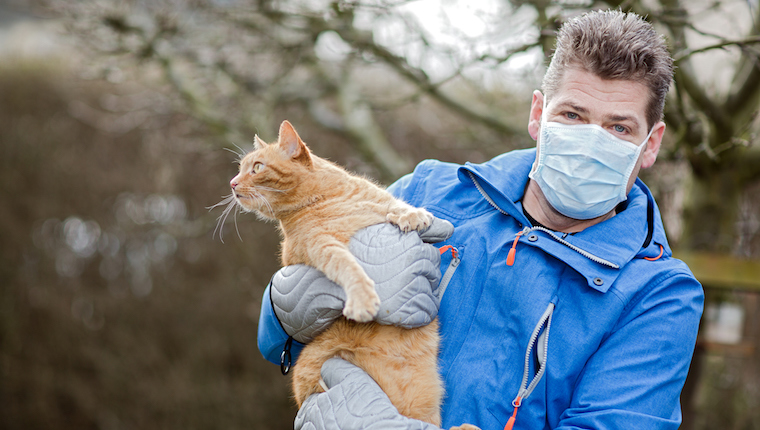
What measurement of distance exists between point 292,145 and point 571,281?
4.44 ft

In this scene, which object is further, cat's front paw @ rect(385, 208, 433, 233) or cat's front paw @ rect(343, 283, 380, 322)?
cat's front paw @ rect(385, 208, 433, 233)

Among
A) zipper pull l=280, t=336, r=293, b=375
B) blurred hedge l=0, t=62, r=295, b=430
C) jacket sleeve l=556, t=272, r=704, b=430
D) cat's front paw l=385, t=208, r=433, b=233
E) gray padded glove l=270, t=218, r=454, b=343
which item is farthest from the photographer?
blurred hedge l=0, t=62, r=295, b=430

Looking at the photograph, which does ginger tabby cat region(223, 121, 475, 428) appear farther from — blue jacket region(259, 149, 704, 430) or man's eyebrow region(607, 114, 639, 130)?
man's eyebrow region(607, 114, 639, 130)

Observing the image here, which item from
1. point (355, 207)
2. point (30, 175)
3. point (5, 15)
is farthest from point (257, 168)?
point (5, 15)

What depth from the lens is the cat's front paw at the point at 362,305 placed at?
6.00 feet

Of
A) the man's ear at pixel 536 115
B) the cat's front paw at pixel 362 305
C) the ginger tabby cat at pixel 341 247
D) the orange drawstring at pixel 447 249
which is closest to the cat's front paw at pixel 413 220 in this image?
the ginger tabby cat at pixel 341 247

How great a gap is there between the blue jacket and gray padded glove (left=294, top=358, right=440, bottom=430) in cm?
25

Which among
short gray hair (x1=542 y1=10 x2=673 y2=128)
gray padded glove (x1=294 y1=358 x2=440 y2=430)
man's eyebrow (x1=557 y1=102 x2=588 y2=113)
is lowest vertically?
gray padded glove (x1=294 y1=358 x2=440 y2=430)

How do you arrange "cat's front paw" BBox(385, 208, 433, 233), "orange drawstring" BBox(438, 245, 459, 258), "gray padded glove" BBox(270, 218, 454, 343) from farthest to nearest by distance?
1. "orange drawstring" BBox(438, 245, 459, 258)
2. "cat's front paw" BBox(385, 208, 433, 233)
3. "gray padded glove" BBox(270, 218, 454, 343)

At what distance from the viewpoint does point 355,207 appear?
87.2 inches

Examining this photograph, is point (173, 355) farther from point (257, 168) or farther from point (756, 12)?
point (756, 12)

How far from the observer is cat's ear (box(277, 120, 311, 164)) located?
7.75ft

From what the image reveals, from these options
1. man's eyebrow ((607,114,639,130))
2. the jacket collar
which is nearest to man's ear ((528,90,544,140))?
the jacket collar

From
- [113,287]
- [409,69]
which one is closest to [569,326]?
[409,69]
